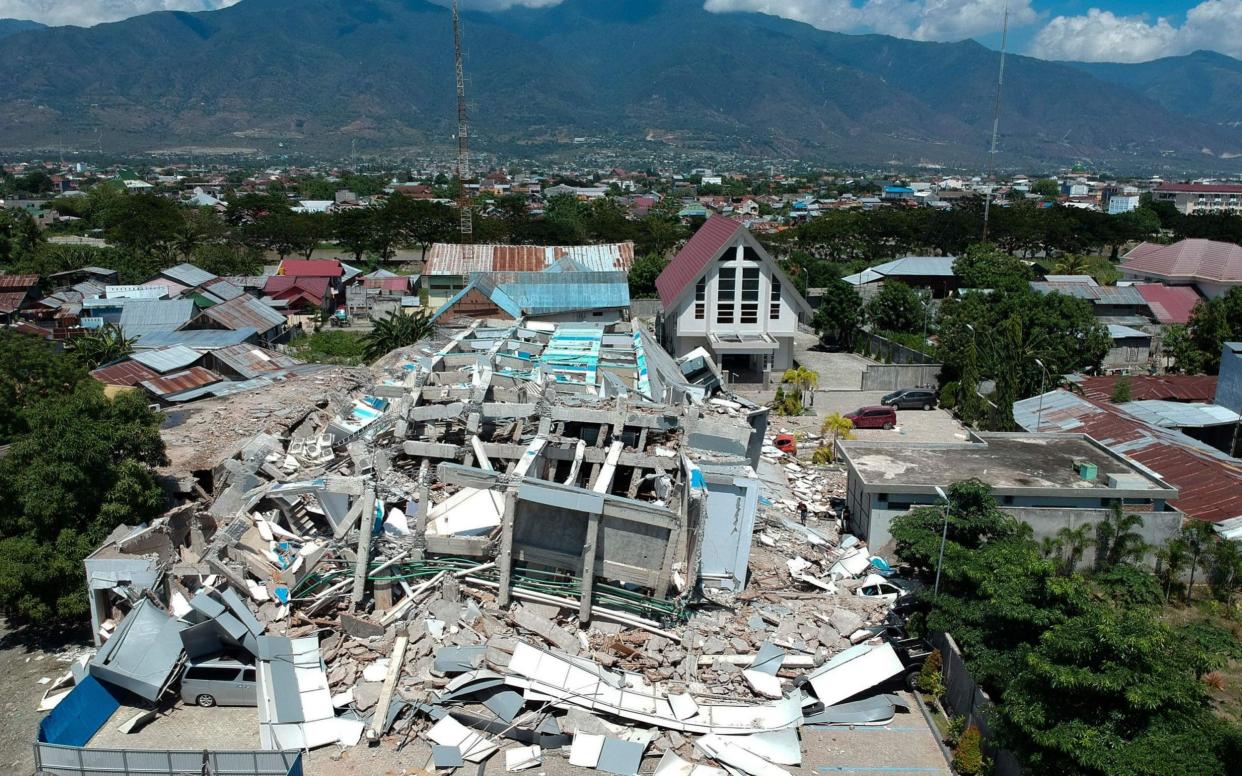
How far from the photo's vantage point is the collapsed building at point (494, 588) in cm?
1082

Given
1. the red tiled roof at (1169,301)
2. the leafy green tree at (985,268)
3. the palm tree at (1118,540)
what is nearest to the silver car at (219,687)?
the palm tree at (1118,540)

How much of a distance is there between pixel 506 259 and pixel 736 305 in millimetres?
14594

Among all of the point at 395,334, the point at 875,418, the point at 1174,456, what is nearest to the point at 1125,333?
the point at 875,418

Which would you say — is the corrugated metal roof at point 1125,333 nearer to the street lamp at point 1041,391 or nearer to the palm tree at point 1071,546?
the street lamp at point 1041,391

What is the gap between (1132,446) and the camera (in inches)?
739

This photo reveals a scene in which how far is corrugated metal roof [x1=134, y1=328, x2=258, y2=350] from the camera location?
27.8 metres

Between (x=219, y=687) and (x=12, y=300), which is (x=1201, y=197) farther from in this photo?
(x=219, y=687)

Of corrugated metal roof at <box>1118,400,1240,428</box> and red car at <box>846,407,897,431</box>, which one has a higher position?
corrugated metal roof at <box>1118,400,1240,428</box>

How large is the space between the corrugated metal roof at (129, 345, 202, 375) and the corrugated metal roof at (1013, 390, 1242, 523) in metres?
23.3

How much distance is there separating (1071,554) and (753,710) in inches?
298

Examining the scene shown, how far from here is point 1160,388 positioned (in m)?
24.3

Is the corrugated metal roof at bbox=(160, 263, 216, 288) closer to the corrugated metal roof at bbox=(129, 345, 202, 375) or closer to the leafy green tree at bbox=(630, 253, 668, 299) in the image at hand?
the corrugated metal roof at bbox=(129, 345, 202, 375)

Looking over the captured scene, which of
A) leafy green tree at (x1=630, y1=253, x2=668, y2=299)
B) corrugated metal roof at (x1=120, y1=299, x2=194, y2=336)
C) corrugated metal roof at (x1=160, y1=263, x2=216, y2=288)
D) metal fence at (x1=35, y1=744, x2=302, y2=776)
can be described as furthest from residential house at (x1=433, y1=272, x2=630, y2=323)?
metal fence at (x1=35, y1=744, x2=302, y2=776)

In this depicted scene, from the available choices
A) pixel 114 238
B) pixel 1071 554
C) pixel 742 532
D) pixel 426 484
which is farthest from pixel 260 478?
pixel 114 238
